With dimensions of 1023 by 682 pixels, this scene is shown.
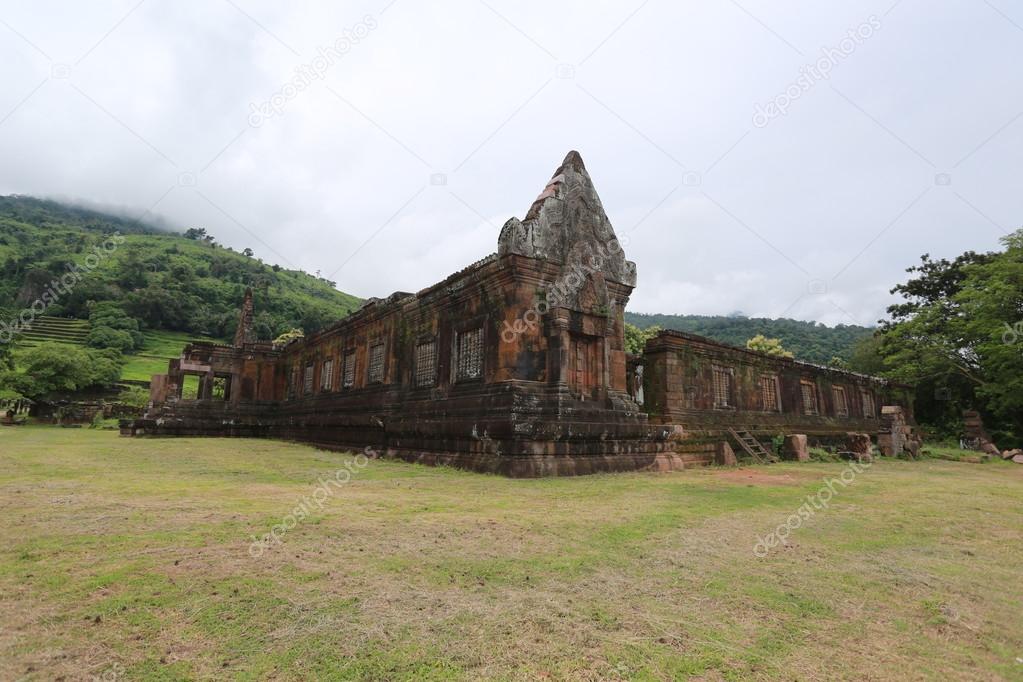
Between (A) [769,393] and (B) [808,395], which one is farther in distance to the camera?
(B) [808,395]

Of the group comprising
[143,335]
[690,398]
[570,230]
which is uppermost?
[143,335]

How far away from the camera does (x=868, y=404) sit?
2911cm

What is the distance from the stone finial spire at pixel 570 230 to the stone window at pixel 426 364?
4107 mm

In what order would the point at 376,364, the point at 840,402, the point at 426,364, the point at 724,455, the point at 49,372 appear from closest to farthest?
the point at 426,364
the point at 724,455
the point at 376,364
the point at 840,402
the point at 49,372

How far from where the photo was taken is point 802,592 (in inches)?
158

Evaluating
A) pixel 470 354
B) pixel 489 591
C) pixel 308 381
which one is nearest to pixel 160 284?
pixel 308 381

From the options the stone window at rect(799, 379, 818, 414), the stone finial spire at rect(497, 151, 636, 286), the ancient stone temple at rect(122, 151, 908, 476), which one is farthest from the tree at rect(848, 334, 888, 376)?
the stone finial spire at rect(497, 151, 636, 286)

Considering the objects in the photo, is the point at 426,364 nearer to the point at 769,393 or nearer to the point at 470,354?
the point at 470,354

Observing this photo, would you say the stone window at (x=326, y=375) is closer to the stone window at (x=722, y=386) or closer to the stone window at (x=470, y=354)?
the stone window at (x=470, y=354)

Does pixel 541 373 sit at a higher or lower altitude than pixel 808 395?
lower

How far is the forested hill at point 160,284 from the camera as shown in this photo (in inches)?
3361

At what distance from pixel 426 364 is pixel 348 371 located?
6617mm

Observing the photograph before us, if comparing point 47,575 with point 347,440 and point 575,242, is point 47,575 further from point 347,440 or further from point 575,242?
point 347,440

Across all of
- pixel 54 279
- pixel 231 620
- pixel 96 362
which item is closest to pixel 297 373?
pixel 231 620
